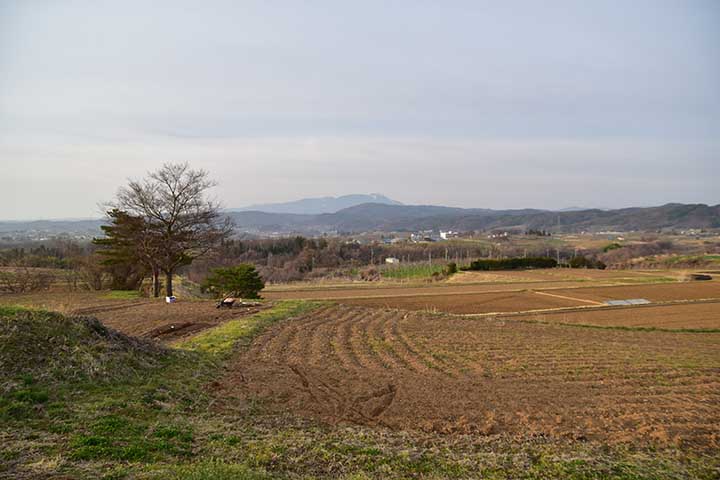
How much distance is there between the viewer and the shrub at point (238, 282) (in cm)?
2844

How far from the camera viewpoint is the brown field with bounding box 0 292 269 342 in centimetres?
1497

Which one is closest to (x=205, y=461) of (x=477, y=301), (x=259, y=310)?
(x=259, y=310)

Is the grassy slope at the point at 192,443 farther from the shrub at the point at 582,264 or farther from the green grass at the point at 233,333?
the shrub at the point at 582,264

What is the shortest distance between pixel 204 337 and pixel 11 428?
306 inches

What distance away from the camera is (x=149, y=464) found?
5109mm

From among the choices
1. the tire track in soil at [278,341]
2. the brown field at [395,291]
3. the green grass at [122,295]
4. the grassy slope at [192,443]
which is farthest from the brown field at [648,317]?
the green grass at [122,295]

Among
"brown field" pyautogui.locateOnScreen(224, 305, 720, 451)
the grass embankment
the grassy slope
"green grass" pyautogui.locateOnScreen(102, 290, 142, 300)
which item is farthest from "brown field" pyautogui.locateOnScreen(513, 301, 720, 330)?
"green grass" pyautogui.locateOnScreen(102, 290, 142, 300)

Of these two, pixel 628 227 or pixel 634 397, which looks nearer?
pixel 634 397

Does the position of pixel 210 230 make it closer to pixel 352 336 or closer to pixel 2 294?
pixel 2 294

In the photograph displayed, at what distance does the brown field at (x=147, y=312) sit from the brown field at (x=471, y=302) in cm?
1013

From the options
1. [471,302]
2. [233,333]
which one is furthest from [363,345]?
[471,302]

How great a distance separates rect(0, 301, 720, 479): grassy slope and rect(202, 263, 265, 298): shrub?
64.2 ft

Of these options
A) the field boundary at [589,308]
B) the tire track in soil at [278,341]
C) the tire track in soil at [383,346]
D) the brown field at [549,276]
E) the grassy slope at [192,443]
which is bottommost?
the brown field at [549,276]

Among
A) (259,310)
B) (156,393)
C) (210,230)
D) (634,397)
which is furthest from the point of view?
(210,230)
